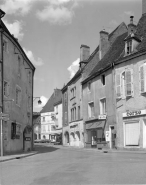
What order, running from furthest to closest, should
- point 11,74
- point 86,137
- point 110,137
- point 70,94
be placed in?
point 70,94, point 86,137, point 110,137, point 11,74

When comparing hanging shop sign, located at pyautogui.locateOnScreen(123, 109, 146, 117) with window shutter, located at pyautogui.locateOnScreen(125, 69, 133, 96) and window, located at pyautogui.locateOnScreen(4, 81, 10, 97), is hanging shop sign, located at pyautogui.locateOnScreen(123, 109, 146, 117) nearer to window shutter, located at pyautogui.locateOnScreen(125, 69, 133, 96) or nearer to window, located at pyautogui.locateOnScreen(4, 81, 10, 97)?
window shutter, located at pyautogui.locateOnScreen(125, 69, 133, 96)

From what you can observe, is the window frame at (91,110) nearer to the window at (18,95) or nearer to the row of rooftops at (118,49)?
the row of rooftops at (118,49)

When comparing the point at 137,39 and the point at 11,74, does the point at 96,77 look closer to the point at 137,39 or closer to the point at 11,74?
the point at 137,39

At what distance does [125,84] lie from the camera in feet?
86.2

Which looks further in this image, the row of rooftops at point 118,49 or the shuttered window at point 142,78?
the row of rooftops at point 118,49

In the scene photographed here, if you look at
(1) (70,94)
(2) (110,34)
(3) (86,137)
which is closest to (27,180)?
(3) (86,137)

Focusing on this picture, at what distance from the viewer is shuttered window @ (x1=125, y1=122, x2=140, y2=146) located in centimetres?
2494

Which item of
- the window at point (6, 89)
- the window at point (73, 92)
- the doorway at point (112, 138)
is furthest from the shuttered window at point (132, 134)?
the window at point (73, 92)

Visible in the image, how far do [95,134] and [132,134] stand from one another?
28.2ft

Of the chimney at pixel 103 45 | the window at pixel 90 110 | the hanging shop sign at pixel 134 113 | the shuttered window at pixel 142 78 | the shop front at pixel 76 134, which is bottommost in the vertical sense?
the shop front at pixel 76 134

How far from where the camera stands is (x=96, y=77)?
32688 mm

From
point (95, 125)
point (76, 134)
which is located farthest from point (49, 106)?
point (95, 125)

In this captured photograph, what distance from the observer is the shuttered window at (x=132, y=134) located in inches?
982

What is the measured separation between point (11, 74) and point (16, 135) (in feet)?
17.4
